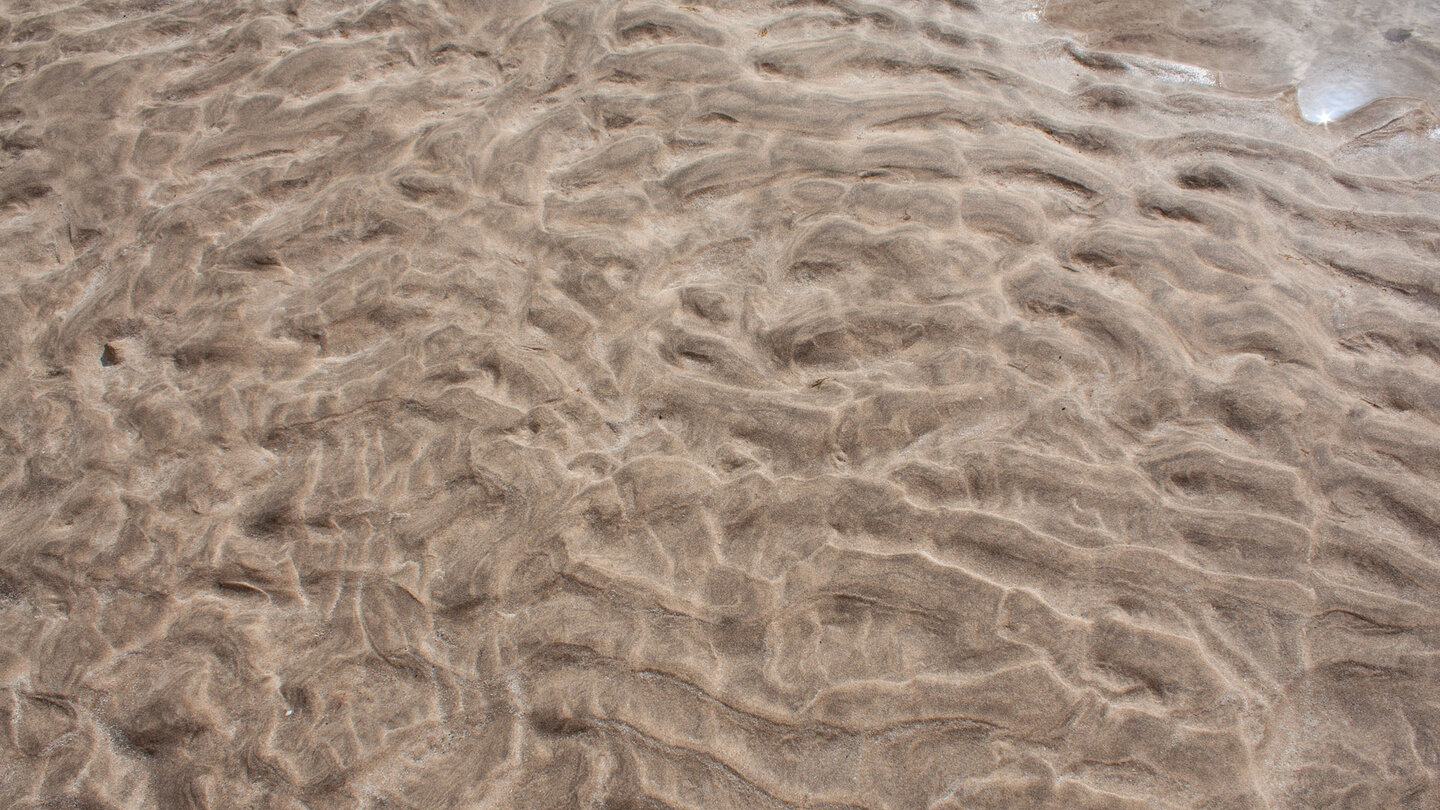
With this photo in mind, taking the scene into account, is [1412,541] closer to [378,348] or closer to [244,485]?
[378,348]

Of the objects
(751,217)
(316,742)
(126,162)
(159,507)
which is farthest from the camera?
(126,162)

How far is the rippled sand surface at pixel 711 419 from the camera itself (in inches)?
108

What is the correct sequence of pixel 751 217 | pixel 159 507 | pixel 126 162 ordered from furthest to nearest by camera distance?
pixel 126 162, pixel 751 217, pixel 159 507

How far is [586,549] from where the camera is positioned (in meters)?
3.08

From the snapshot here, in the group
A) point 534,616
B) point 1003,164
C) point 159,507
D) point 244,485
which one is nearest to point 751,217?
point 1003,164

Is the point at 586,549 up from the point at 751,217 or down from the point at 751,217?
down

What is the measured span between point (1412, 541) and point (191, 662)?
403 cm

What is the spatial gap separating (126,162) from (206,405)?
1655mm

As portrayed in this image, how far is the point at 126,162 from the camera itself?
4320 mm

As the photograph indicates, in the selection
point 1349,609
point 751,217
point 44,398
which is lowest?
point 1349,609

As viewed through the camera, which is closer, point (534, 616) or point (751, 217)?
point (534, 616)

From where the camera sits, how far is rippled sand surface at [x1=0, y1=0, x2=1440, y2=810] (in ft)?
9.02

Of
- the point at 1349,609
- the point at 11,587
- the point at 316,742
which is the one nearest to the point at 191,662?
the point at 316,742

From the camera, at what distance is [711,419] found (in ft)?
11.0
